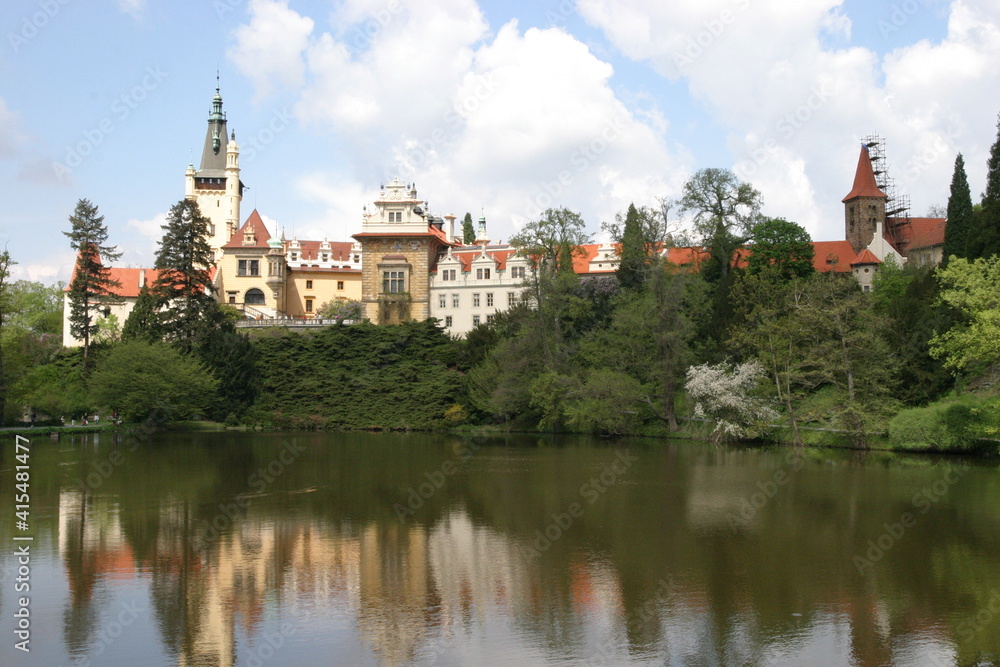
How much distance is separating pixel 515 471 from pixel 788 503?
31.2 feet

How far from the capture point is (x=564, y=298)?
4753 centimetres

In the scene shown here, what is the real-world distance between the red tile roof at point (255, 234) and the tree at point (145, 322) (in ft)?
57.2

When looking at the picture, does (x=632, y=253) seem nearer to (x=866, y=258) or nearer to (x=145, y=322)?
(x=866, y=258)

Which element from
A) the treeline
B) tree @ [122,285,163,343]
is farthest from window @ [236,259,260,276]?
tree @ [122,285,163,343]

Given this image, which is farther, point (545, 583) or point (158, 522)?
point (158, 522)

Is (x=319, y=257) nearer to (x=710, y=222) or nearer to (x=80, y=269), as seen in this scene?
(x=80, y=269)

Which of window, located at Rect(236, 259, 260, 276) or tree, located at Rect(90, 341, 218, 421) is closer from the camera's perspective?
tree, located at Rect(90, 341, 218, 421)

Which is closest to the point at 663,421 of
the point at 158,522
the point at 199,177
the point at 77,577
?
the point at 158,522

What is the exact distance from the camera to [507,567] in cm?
1484

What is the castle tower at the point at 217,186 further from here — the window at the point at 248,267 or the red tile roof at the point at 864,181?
the red tile roof at the point at 864,181

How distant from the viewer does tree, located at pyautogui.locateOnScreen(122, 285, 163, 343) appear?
50219 millimetres

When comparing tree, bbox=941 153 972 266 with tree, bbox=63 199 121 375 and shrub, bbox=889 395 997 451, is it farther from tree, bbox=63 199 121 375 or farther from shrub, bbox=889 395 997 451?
tree, bbox=63 199 121 375

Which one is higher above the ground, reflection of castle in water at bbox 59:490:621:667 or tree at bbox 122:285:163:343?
tree at bbox 122:285:163:343

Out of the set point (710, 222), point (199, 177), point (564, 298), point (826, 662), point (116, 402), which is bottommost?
point (826, 662)
